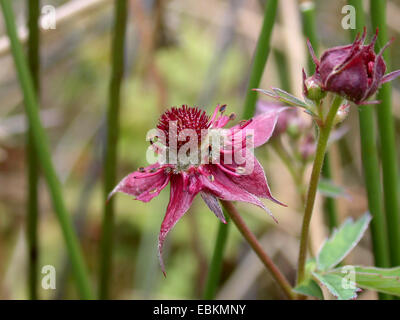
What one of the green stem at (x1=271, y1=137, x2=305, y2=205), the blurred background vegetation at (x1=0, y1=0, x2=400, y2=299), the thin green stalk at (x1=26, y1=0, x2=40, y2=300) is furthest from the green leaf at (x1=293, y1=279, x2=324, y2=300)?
the blurred background vegetation at (x1=0, y1=0, x2=400, y2=299)

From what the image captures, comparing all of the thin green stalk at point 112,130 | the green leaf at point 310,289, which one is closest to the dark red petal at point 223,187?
the green leaf at point 310,289

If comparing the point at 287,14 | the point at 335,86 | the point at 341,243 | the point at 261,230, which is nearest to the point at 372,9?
the point at 335,86

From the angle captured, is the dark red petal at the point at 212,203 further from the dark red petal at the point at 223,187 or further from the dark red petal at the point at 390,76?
the dark red petal at the point at 390,76

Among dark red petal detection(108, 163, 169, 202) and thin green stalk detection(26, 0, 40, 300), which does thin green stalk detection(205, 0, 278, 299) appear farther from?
thin green stalk detection(26, 0, 40, 300)

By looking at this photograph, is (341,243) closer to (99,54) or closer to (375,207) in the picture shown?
(375,207)

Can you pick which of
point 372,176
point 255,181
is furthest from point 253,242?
point 372,176

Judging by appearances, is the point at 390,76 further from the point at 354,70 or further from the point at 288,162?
the point at 288,162

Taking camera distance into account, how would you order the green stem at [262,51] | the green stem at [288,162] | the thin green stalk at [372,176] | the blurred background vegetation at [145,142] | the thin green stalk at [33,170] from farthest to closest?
1. the blurred background vegetation at [145,142]
2. the green stem at [288,162]
3. the thin green stalk at [33,170]
4. the thin green stalk at [372,176]
5. the green stem at [262,51]
